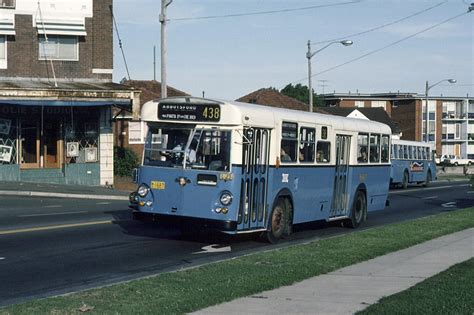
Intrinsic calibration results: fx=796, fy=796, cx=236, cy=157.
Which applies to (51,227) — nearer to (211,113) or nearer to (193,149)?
(193,149)

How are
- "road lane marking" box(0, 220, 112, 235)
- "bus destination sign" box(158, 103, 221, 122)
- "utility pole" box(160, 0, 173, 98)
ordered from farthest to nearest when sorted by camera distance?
"utility pole" box(160, 0, 173, 98), "road lane marking" box(0, 220, 112, 235), "bus destination sign" box(158, 103, 221, 122)

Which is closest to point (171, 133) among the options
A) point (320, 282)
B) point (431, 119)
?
point (320, 282)

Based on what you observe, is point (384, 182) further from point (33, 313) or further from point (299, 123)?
point (33, 313)

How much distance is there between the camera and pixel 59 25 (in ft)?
115

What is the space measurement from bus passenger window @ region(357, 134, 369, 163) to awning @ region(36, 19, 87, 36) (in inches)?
734

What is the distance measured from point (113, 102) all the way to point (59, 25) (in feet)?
15.9

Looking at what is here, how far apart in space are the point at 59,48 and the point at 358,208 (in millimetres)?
19324

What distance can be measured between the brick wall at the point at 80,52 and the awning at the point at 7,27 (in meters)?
0.36

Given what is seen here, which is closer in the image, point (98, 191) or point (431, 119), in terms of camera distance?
point (98, 191)

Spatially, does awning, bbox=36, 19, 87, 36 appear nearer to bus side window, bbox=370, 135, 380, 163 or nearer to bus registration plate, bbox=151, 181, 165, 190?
bus side window, bbox=370, 135, 380, 163

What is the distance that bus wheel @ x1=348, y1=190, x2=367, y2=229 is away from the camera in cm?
2053

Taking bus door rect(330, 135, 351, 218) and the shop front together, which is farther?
the shop front

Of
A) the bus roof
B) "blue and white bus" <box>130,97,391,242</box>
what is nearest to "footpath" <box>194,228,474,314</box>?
"blue and white bus" <box>130,97,391,242</box>

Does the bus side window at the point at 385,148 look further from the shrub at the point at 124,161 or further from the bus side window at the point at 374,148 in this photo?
the shrub at the point at 124,161
